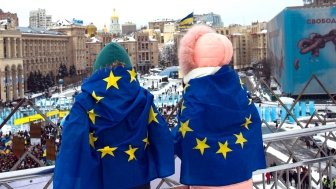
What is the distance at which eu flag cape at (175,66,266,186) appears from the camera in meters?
1.33

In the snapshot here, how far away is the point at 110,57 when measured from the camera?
1.23m

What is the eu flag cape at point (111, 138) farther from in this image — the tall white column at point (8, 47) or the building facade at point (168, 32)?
the building facade at point (168, 32)

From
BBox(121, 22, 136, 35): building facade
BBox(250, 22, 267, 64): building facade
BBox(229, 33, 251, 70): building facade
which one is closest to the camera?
BBox(250, 22, 267, 64): building facade

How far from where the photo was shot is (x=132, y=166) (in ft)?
3.93

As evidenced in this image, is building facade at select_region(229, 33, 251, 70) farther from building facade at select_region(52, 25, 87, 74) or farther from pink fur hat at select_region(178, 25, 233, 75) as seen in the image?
pink fur hat at select_region(178, 25, 233, 75)

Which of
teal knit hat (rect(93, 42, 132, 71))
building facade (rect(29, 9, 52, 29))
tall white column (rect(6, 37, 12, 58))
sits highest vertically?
building facade (rect(29, 9, 52, 29))

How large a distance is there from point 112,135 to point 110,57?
0.20m

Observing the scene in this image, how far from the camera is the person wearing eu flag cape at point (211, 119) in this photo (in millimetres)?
1327

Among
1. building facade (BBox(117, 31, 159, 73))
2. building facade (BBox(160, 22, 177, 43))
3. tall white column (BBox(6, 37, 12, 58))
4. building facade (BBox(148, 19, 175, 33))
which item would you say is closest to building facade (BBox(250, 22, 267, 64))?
building facade (BBox(117, 31, 159, 73))

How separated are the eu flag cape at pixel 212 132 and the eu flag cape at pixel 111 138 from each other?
0.39 ft

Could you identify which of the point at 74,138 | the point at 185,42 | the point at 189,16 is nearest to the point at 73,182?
the point at 74,138

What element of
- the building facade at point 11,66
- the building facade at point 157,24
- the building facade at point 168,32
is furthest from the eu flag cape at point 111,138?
the building facade at point 157,24

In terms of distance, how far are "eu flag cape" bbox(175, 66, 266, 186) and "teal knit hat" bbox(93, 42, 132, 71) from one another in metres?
0.23

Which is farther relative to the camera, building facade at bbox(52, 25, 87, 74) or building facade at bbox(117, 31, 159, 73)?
building facade at bbox(117, 31, 159, 73)
